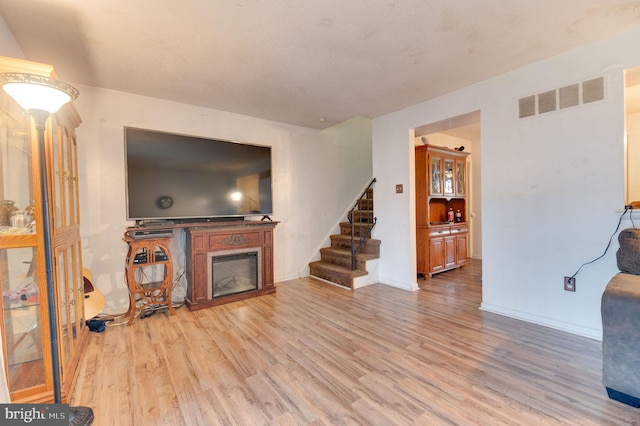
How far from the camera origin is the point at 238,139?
3.89 meters

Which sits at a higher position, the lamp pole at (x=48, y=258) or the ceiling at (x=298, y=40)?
the ceiling at (x=298, y=40)

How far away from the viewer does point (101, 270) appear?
2957mm

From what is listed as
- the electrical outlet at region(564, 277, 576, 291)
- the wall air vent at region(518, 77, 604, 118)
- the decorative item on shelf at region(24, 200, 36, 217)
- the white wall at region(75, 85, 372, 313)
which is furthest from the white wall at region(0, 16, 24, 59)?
the electrical outlet at region(564, 277, 576, 291)

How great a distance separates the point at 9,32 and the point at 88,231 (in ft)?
5.69

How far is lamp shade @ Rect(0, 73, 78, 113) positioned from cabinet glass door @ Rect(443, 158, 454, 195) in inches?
186

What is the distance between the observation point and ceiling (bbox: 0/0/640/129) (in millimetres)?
1829

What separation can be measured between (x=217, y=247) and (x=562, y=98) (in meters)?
3.71

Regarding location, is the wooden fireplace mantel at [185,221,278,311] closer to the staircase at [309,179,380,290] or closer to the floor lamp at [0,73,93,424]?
the staircase at [309,179,380,290]

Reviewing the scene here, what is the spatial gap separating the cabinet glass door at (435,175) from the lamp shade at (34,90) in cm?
428

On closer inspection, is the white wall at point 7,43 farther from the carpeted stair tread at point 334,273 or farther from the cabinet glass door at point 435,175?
the cabinet glass door at point 435,175

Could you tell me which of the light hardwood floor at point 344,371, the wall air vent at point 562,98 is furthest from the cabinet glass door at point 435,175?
the light hardwood floor at point 344,371

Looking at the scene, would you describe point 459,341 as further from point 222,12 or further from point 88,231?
point 88,231

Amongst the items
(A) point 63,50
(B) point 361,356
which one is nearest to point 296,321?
(B) point 361,356

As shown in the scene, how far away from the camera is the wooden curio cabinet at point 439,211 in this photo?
434 centimetres
